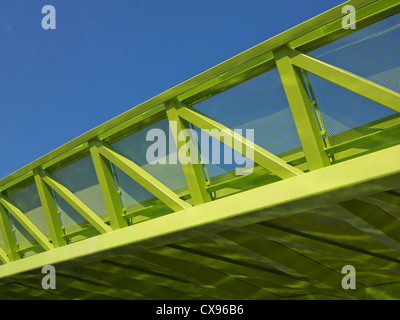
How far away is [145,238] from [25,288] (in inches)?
282

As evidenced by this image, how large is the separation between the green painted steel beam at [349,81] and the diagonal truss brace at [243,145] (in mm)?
1315

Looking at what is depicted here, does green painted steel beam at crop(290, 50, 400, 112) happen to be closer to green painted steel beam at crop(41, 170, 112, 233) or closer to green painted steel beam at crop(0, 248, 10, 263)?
green painted steel beam at crop(41, 170, 112, 233)

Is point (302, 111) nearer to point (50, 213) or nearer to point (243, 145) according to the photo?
point (243, 145)

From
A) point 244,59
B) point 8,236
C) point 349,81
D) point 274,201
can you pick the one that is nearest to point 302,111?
point 349,81

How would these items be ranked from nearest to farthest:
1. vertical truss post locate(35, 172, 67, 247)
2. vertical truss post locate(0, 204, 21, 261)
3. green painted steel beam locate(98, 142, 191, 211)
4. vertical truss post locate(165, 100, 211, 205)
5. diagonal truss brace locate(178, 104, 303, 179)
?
diagonal truss brace locate(178, 104, 303, 179) → vertical truss post locate(165, 100, 211, 205) → green painted steel beam locate(98, 142, 191, 211) → vertical truss post locate(35, 172, 67, 247) → vertical truss post locate(0, 204, 21, 261)

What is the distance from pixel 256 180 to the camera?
706 centimetres

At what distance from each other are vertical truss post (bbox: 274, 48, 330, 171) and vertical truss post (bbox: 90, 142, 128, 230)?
433cm

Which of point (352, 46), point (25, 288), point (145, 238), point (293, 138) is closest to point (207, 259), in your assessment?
point (145, 238)

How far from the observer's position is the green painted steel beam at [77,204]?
8.95 m

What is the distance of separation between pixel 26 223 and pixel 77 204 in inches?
107

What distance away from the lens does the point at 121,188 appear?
8.98m

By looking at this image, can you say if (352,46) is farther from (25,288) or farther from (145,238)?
(25,288)

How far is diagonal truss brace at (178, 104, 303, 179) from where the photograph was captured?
6105 millimetres

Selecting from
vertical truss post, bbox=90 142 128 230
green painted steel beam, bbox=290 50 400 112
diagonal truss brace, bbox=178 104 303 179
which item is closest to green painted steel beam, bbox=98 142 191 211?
vertical truss post, bbox=90 142 128 230
